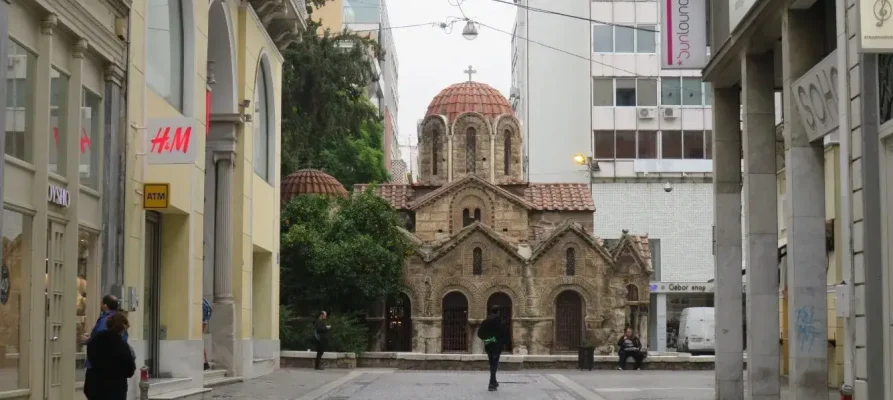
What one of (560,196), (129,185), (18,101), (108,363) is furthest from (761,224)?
(560,196)

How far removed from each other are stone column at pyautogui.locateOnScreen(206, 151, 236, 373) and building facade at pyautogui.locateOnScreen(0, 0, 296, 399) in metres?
0.03

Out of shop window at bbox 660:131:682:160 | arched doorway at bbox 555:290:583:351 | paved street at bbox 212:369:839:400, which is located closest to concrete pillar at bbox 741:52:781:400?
paved street at bbox 212:369:839:400

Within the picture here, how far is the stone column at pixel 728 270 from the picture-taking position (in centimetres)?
2391

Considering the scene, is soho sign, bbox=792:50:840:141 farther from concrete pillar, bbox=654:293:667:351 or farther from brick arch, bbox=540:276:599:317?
concrete pillar, bbox=654:293:667:351

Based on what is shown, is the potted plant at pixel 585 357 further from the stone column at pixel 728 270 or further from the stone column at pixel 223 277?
the stone column at pixel 728 270

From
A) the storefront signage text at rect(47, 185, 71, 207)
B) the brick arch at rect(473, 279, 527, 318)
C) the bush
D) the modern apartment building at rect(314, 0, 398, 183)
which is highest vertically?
the modern apartment building at rect(314, 0, 398, 183)

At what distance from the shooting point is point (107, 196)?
65.9ft

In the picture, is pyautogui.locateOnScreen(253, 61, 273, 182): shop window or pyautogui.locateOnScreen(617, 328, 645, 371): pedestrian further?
pyautogui.locateOnScreen(617, 328, 645, 371): pedestrian

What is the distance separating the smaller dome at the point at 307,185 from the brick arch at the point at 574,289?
33.3 ft

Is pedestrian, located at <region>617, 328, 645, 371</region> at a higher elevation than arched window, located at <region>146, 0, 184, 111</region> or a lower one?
lower

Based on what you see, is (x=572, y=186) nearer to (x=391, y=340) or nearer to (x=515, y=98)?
(x=391, y=340)

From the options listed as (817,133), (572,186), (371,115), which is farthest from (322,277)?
(817,133)

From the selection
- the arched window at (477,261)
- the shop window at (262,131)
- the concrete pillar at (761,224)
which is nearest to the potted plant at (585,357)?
the shop window at (262,131)

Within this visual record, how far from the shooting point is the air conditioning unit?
71.7m
